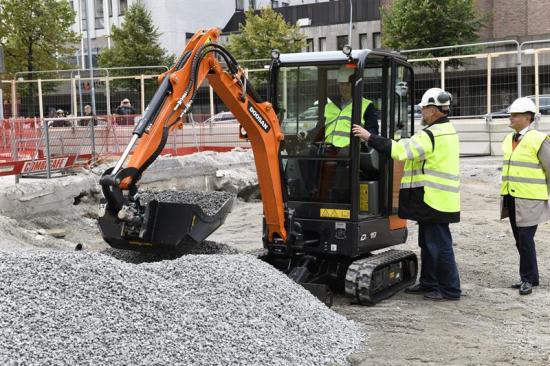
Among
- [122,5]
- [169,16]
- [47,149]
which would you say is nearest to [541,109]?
[47,149]

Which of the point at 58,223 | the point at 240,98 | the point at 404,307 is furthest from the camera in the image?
the point at 58,223

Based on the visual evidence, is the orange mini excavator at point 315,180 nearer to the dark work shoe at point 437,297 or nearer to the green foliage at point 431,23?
the dark work shoe at point 437,297

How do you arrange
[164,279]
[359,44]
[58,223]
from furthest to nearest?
[359,44]
[58,223]
[164,279]

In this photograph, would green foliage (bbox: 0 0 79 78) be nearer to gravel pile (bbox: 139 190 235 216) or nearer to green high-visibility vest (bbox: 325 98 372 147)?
gravel pile (bbox: 139 190 235 216)

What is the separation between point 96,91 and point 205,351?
58.4 ft

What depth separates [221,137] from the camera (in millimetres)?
17219

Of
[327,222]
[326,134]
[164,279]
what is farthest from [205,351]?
[326,134]

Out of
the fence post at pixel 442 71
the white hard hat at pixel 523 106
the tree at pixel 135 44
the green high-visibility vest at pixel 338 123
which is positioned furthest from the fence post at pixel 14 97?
the white hard hat at pixel 523 106

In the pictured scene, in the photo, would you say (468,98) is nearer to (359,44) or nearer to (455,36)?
(455,36)

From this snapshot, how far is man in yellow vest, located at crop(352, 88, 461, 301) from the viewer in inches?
249

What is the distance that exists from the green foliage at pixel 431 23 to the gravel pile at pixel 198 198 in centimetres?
2261

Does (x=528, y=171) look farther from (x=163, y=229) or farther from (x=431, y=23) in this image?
(x=431, y=23)

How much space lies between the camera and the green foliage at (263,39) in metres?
33.2

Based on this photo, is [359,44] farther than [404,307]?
Yes
